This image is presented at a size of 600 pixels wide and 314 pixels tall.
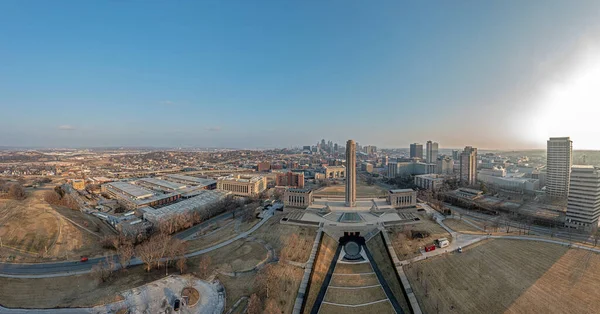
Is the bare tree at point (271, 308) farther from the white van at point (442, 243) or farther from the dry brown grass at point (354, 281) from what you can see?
the white van at point (442, 243)

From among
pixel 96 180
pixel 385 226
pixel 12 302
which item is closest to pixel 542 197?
pixel 385 226

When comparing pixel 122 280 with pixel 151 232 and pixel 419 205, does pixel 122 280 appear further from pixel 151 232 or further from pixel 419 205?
pixel 419 205

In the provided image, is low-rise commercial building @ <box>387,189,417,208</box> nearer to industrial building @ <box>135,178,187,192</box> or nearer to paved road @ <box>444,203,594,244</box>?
paved road @ <box>444,203,594,244</box>

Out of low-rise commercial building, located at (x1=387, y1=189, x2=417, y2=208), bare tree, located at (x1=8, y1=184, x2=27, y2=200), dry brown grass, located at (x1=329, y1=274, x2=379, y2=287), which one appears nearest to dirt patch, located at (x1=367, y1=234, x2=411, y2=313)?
dry brown grass, located at (x1=329, y1=274, x2=379, y2=287)

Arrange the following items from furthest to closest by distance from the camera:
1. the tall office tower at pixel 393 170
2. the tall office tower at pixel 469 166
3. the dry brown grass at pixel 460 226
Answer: the tall office tower at pixel 393 170 → the tall office tower at pixel 469 166 → the dry brown grass at pixel 460 226

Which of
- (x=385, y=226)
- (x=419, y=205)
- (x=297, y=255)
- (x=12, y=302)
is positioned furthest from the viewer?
(x=419, y=205)

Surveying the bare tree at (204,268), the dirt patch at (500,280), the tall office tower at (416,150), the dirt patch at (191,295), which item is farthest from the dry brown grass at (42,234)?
the tall office tower at (416,150)
